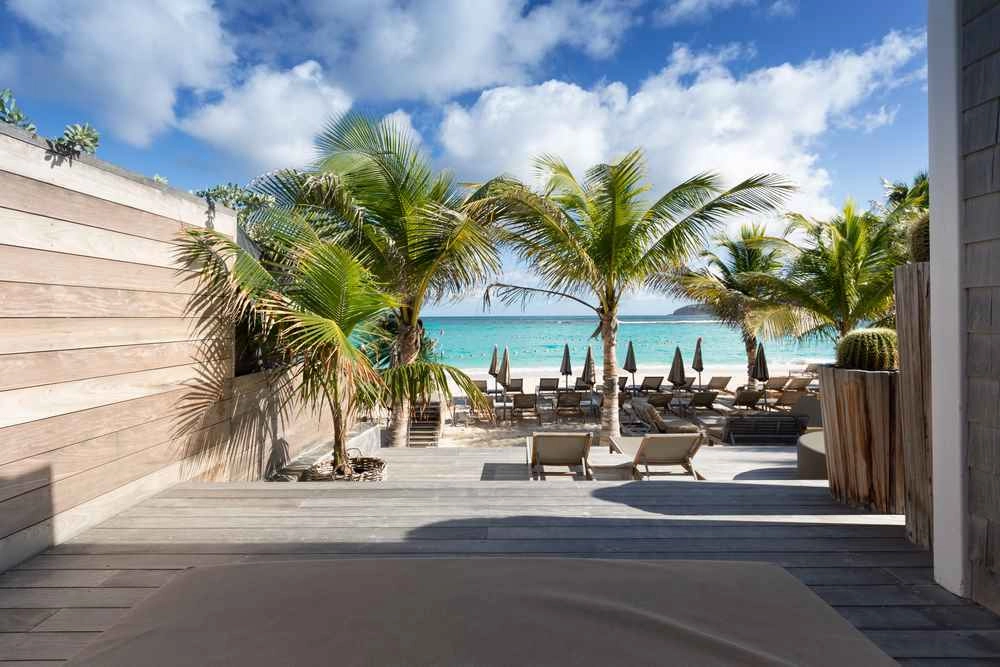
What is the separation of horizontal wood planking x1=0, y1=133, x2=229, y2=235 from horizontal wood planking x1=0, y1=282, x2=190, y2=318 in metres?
0.60

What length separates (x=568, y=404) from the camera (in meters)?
11.0

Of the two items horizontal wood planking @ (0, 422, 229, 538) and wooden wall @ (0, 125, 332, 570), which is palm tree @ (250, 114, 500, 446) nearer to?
wooden wall @ (0, 125, 332, 570)

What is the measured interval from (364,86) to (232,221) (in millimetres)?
5666

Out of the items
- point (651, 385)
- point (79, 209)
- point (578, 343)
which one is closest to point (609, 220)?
point (79, 209)

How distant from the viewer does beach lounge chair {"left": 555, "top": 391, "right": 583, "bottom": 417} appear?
10992 millimetres

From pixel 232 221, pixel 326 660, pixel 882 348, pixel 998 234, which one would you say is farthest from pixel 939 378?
pixel 232 221

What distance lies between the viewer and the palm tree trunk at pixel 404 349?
6418mm

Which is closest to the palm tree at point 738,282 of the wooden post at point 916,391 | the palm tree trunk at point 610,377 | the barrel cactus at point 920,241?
the palm tree trunk at point 610,377

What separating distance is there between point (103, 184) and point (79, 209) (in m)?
0.25

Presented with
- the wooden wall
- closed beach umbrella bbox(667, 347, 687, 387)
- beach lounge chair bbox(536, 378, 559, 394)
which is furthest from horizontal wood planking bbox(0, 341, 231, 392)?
closed beach umbrella bbox(667, 347, 687, 387)

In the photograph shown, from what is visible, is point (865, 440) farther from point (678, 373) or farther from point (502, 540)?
point (678, 373)

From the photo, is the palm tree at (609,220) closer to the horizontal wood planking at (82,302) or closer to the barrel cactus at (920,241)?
the barrel cactus at (920,241)

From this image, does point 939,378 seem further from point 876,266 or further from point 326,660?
point 876,266

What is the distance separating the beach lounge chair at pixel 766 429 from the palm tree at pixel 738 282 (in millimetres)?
3057
